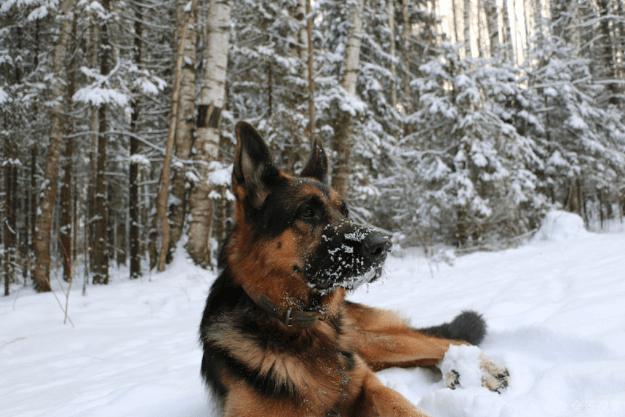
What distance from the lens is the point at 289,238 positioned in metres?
2.41

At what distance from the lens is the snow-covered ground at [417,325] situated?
6.63 ft

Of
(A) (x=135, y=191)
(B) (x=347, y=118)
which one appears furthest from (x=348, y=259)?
(A) (x=135, y=191)

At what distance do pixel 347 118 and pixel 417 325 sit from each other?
858cm

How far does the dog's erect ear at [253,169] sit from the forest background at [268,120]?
5437 millimetres

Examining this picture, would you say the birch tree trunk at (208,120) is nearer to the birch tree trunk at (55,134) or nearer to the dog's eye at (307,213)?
the birch tree trunk at (55,134)

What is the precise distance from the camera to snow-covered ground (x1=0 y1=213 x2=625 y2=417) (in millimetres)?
2020

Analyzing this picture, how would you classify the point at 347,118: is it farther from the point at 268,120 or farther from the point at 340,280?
the point at 340,280

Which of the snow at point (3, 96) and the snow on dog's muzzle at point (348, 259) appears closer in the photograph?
the snow on dog's muzzle at point (348, 259)

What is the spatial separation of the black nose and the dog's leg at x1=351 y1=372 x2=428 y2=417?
2.66ft

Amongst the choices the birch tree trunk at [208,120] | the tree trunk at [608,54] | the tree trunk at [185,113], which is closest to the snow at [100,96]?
the birch tree trunk at [208,120]

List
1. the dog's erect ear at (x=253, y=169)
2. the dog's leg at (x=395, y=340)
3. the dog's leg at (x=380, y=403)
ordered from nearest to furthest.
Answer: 1. the dog's leg at (x=380, y=403)
2. the dog's erect ear at (x=253, y=169)
3. the dog's leg at (x=395, y=340)

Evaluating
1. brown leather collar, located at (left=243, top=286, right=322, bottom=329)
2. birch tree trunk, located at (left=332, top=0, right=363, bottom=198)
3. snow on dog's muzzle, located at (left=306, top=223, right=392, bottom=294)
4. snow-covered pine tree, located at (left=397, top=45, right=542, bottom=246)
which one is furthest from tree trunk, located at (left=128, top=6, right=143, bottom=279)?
snow on dog's muzzle, located at (left=306, top=223, right=392, bottom=294)

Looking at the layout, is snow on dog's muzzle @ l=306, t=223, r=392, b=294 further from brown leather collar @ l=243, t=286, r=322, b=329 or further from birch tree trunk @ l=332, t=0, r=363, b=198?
birch tree trunk @ l=332, t=0, r=363, b=198

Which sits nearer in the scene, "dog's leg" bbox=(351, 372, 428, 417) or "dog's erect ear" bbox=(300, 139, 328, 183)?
"dog's leg" bbox=(351, 372, 428, 417)
